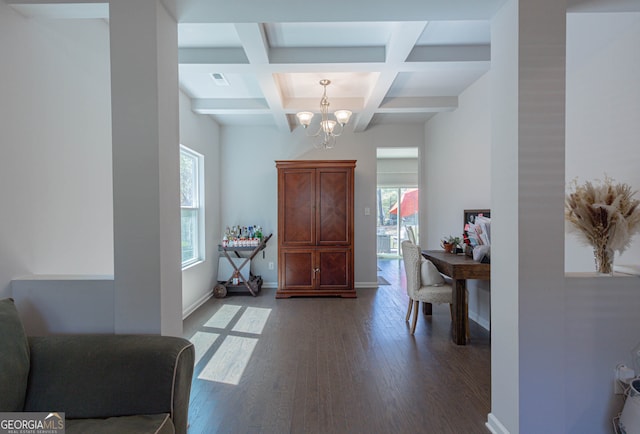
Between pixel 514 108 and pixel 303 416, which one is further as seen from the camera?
pixel 303 416

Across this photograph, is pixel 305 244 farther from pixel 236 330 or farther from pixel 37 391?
pixel 37 391

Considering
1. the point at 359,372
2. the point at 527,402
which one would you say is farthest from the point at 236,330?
the point at 527,402

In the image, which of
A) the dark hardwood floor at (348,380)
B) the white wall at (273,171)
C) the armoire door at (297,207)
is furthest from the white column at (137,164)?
the white wall at (273,171)

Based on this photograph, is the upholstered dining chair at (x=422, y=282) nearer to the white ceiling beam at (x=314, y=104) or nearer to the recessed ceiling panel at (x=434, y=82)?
the recessed ceiling panel at (x=434, y=82)

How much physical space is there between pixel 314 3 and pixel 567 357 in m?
2.39

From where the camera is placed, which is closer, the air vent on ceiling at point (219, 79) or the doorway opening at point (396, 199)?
the air vent on ceiling at point (219, 79)

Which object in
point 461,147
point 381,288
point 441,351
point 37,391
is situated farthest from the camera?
point 381,288

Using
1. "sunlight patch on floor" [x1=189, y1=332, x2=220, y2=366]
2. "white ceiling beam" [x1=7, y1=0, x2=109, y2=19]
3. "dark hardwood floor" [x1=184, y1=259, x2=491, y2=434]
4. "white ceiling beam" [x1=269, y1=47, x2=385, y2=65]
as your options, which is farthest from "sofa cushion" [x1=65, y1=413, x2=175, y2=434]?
"white ceiling beam" [x1=269, y1=47, x2=385, y2=65]

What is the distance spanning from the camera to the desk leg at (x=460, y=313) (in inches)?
115

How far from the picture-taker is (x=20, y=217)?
167 cm

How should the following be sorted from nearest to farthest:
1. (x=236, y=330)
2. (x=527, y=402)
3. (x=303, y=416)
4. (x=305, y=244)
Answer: (x=527, y=402), (x=303, y=416), (x=236, y=330), (x=305, y=244)

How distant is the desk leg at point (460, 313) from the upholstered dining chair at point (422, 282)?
6.7 inches

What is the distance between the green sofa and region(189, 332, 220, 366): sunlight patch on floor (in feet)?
4.50

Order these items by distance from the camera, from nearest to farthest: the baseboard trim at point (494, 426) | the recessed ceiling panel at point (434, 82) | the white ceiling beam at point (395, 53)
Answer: the baseboard trim at point (494, 426), the white ceiling beam at point (395, 53), the recessed ceiling panel at point (434, 82)
